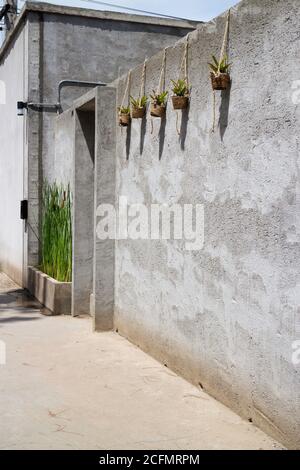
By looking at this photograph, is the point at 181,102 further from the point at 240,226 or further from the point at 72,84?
the point at 72,84

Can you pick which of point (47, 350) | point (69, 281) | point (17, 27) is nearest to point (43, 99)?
point (17, 27)

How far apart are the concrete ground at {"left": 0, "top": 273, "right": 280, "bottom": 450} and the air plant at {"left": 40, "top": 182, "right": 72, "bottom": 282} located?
1593 mm

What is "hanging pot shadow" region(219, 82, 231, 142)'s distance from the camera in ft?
12.2

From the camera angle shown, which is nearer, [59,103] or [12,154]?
[59,103]

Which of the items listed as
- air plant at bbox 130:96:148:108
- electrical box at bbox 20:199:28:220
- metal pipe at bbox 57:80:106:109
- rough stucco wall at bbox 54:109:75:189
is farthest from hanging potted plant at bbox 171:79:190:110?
electrical box at bbox 20:199:28:220

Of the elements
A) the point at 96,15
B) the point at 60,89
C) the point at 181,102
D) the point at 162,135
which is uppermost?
the point at 96,15

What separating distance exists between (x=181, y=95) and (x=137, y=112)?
95cm

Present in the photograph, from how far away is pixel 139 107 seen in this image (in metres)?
5.14

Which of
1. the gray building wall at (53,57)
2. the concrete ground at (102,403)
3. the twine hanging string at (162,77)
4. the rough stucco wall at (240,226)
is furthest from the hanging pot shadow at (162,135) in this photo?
the gray building wall at (53,57)

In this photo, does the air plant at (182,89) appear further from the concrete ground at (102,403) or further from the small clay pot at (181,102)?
the concrete ground at (102,403)

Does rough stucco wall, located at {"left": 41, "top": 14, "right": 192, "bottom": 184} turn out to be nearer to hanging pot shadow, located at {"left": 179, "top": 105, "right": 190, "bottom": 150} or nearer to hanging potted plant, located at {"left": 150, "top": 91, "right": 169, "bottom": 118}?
hanging potted plant, located at {"left": 150, "top": 91, "right": 169, "bottom": 118}

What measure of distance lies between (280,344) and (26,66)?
6.05m

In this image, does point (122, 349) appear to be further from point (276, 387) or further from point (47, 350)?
point (276, 387)

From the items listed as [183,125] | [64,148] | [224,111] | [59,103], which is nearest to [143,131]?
[183,125]
